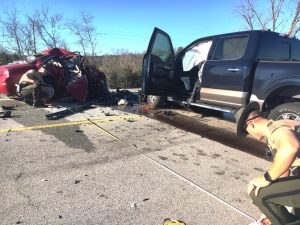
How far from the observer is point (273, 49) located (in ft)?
21.5

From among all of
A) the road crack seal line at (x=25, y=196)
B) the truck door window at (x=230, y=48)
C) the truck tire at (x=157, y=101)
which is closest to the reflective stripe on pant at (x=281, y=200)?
the road crack seal line at (x=25, y=196)

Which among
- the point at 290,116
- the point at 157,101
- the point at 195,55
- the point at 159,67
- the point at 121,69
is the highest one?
the point at 195,55

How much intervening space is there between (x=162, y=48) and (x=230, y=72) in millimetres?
2078

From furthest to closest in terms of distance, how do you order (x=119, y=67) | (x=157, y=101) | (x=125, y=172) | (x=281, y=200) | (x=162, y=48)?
(x=119, y=67) < (x=157, y=101) < (x=162, y=48) < (x=125, y=172) < (x=281, y=200)

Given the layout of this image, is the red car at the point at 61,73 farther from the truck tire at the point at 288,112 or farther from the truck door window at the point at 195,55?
the truck tire at the point at 288,112

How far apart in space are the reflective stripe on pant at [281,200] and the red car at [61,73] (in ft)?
26.0

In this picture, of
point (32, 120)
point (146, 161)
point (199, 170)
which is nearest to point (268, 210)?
point (199, 170)

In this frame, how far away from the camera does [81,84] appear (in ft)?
33.0

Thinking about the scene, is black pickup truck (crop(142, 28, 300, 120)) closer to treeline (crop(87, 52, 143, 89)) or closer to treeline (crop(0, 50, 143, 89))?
treeline (crop(0, 50, 143, 89))

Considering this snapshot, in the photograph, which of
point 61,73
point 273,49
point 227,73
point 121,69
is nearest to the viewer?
point 273,49

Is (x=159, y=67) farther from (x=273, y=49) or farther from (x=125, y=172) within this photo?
(x=125, y=172)

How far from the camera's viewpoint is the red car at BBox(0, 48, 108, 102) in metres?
9.64

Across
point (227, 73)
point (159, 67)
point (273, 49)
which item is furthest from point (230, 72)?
point (159, 67)

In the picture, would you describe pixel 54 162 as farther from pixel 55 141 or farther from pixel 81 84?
pixel 81 84
